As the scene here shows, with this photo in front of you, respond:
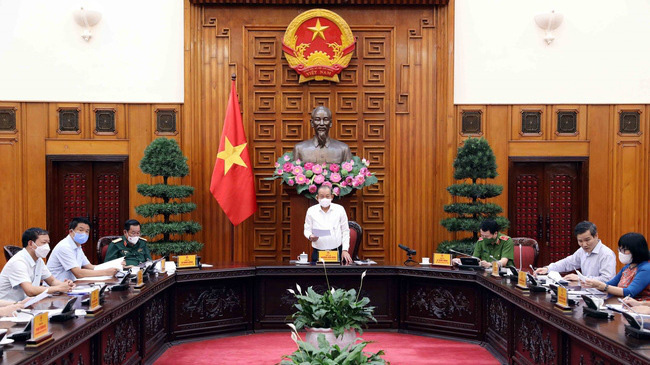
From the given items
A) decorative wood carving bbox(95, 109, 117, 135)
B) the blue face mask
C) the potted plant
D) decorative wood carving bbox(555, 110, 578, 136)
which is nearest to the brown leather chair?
the blue face mask

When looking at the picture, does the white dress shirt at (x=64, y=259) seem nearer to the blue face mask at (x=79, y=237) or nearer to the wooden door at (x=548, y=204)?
the blue face mask at (x=79, y=237)

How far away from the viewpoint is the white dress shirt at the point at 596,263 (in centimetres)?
409

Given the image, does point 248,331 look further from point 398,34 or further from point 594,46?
point 594,46

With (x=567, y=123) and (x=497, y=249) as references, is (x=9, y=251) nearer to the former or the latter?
(x=497, y=249)

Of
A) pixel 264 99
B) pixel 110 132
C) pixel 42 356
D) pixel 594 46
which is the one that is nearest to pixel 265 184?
pixel 264 99

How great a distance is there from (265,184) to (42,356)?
16.0 ft

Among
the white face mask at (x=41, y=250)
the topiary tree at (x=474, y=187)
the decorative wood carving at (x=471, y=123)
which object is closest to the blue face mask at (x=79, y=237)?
the white face mask at (x=41, y=250)

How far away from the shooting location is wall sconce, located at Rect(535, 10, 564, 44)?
22.9 ft

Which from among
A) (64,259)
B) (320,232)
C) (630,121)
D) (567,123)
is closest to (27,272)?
(64,259)

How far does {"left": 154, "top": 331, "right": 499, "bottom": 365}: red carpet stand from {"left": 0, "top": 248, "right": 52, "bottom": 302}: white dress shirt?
1.18m

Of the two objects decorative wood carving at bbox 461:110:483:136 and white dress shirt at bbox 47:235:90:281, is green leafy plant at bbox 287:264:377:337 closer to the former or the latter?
white dress shirt at bbox 47:235:90:281

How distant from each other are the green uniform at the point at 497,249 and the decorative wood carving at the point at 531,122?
2.55m

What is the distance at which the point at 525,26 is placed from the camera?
23.4 feet

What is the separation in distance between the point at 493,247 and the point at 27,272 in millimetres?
3592
